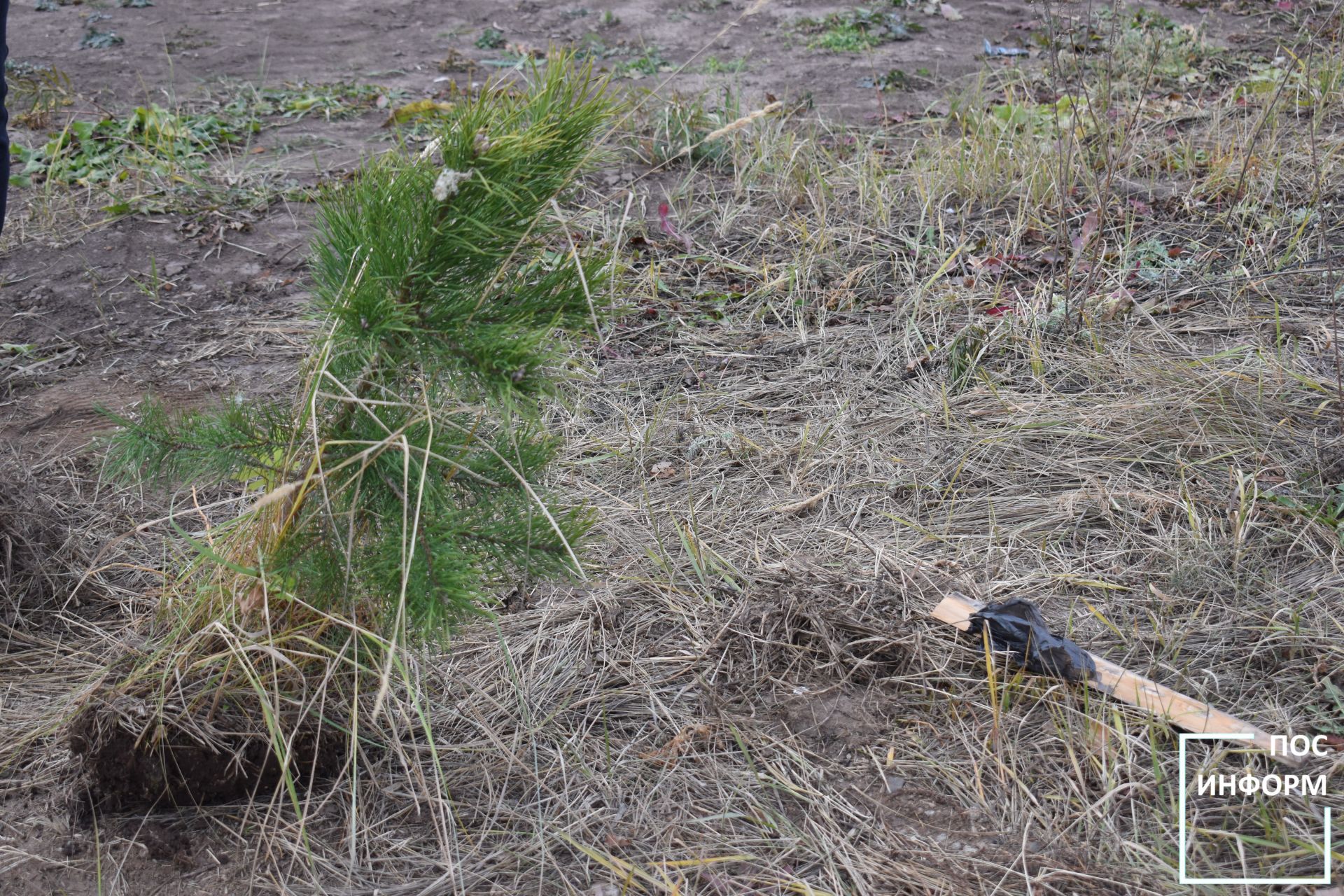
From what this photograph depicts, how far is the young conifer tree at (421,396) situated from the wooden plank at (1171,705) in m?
1.10

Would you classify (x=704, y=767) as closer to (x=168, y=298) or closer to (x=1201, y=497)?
(x=1201, y=497)

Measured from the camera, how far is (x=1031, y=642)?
1959 mm

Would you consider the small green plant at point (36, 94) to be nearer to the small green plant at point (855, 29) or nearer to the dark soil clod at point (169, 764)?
the small green plant at point (855, 29)

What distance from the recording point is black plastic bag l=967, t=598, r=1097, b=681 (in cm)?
193

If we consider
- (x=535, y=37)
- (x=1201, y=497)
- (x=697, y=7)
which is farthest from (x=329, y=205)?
(x=697, y=7)

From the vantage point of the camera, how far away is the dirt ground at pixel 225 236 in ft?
5.70

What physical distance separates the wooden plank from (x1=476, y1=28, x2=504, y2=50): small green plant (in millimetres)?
5689

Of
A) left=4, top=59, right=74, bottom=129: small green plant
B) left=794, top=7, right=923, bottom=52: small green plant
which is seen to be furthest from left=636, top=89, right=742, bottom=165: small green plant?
left=4, top=59, right=74, bottom=129: small green plant

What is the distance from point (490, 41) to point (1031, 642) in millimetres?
5718

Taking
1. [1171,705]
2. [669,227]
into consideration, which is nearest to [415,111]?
[669,227]

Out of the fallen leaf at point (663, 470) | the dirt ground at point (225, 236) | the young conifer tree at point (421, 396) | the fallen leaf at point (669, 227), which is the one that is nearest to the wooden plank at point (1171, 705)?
the dirt ground at point (225, 236)

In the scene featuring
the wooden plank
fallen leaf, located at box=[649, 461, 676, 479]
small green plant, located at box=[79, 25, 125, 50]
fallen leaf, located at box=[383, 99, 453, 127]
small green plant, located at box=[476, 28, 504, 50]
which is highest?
small green plant, located at box=[79, 25, 125, 50]

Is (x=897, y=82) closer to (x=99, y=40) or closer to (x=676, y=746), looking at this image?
(x=676, y=746)

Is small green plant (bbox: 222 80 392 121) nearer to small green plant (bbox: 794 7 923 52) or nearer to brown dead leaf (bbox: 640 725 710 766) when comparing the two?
small green plant (bbox: 794 7 923 52)
